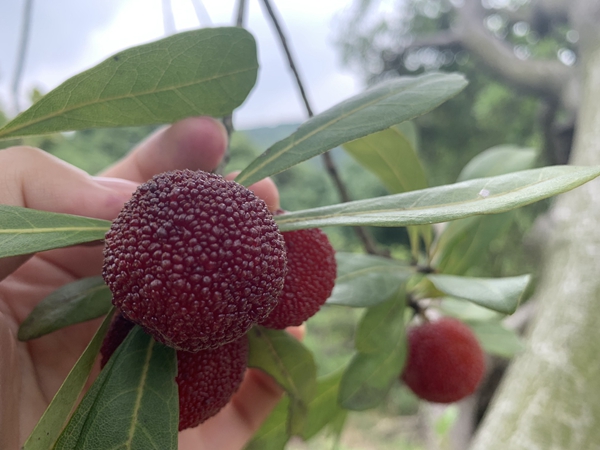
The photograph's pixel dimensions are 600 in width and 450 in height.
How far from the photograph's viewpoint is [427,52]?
9.65 feet

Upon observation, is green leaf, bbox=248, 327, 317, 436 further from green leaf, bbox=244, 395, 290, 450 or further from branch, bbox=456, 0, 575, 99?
branch, bbox=456, 0, 575, 99

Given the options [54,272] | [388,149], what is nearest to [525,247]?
[388,149]

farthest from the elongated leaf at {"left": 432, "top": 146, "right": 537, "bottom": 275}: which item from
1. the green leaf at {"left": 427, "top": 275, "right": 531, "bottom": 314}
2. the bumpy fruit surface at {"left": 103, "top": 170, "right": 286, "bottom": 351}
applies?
the bumpy fruit surface at {"left": 103, "top": 170, "right": 286, "bottom": 351}

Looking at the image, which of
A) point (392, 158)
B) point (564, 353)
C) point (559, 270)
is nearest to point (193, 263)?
point (392, 158)

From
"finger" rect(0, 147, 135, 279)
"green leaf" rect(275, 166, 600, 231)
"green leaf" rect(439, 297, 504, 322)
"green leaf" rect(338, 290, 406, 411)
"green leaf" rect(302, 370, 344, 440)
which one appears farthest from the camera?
"green leaf" rect(439, 297, 504, 322)

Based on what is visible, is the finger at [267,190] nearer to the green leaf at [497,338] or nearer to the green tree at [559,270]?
the green leaf at [497,338]

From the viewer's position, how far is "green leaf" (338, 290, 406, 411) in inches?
25.9

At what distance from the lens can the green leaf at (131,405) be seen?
1.06 feet

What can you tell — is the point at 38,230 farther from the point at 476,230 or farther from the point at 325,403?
the point at 476,230

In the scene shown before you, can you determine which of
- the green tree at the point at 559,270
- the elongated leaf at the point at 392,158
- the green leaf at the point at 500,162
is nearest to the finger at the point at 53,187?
the elongated leaf at the point at 392,158

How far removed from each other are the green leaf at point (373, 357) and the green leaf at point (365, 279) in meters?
0.04

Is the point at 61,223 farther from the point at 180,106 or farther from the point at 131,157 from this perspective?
the point at 131,157

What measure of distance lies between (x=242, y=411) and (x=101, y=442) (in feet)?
1.69

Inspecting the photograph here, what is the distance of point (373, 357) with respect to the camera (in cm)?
68
